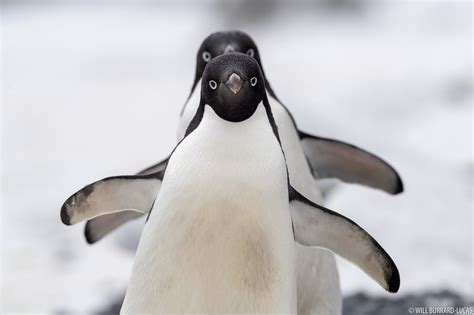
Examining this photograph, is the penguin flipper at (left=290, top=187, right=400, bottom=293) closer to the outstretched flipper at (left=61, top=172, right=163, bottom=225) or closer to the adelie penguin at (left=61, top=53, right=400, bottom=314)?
the adelie penguin at (left=61, top=53, right=400, bottom=314)

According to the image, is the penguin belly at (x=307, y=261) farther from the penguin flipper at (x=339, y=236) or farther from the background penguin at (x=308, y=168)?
the penguin flipper at (x=339, y=236)

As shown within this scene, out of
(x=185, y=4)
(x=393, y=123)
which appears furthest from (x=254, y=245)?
(x=185, y=4)

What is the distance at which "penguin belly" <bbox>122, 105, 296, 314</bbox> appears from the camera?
1.47m

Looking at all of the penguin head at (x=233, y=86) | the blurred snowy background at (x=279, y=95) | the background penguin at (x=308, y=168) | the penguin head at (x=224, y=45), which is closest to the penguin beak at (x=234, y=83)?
the penguin head at (x=233, y=86)

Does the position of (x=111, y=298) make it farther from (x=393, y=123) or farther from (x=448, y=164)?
(x=393, y=123)

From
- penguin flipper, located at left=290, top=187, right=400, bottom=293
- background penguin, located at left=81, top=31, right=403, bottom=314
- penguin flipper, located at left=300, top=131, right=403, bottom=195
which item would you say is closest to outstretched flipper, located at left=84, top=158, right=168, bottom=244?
background penguin, located at left=81, top=31, right=403, bottom=314

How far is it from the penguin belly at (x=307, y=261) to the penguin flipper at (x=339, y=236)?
26 centimetres

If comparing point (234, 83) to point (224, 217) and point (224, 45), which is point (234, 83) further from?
point (224, 45)

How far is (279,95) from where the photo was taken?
5.12m

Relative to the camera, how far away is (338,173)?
225 centimetres

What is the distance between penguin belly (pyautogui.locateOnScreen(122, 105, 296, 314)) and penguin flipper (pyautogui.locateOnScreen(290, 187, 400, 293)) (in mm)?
84

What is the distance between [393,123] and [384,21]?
18.8ft

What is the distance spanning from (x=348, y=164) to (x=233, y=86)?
3.04 ft

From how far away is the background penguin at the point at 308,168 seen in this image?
1.92m
